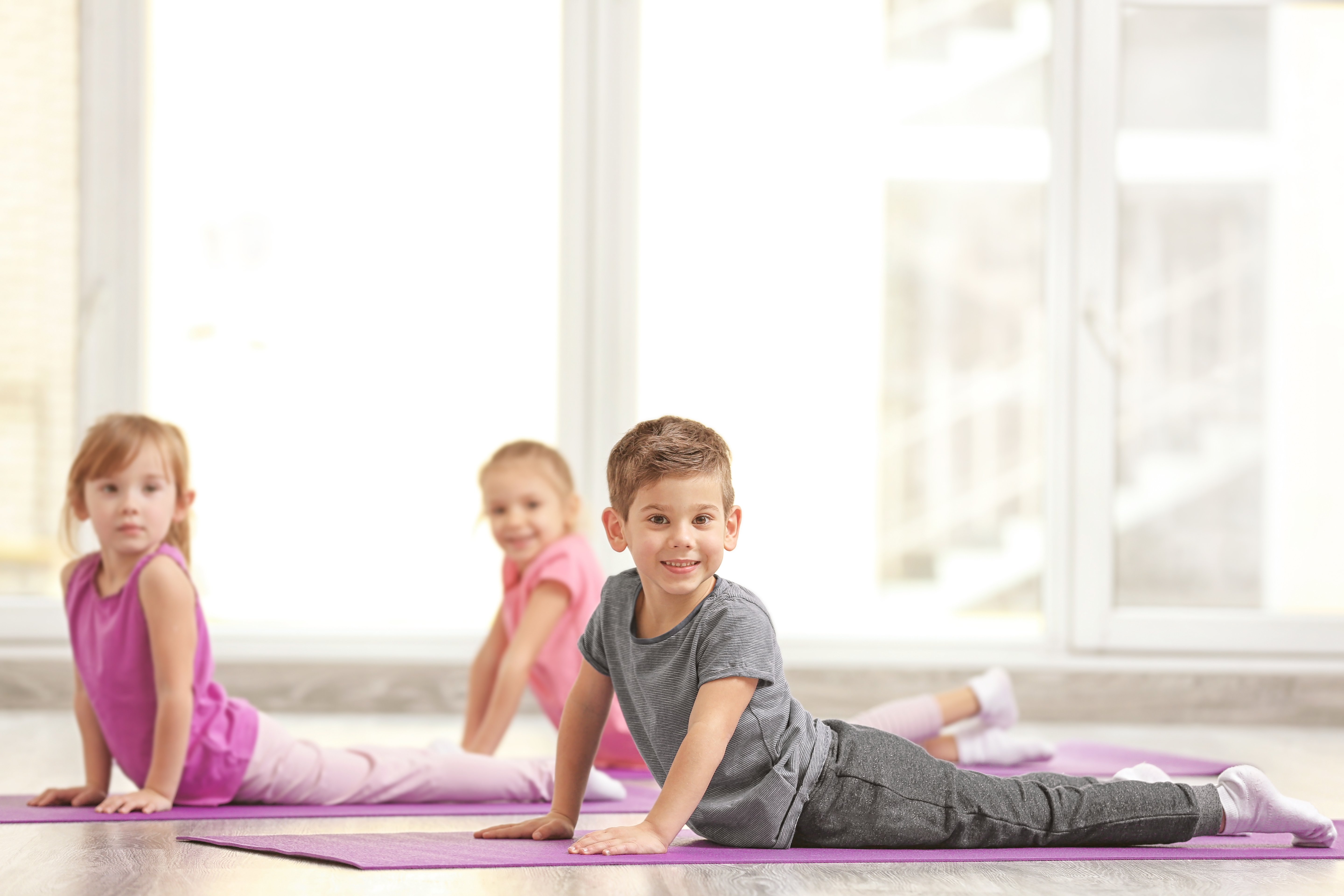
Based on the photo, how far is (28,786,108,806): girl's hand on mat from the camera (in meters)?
1.75

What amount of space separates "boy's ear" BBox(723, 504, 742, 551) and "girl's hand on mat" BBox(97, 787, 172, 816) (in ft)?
2.72

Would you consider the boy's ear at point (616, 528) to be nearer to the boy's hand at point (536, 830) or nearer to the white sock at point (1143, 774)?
the boy's hand at point (536, 830)

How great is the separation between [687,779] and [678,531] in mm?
264

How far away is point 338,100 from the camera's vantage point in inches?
129

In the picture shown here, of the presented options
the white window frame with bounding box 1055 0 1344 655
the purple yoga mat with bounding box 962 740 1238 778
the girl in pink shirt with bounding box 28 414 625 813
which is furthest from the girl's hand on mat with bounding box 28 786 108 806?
the white window frame with bounding box 1055 0 1344 655

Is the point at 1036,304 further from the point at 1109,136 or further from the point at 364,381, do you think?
the point at 364,381

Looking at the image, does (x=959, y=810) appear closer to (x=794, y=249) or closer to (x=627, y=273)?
(x=627, y=273)

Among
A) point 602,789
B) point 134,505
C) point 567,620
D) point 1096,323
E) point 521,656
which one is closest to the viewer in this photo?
point 134,505

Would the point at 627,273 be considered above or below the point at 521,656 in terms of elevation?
above

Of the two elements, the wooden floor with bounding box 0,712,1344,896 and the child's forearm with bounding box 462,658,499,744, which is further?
the child's forearm with bounding box 462,658,499,744

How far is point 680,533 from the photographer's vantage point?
4.65 ft

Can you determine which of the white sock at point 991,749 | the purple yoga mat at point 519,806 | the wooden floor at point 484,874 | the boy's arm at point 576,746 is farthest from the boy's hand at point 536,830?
the white sock at point 991,749

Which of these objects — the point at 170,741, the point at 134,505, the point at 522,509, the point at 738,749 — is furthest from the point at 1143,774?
the point at 134,505

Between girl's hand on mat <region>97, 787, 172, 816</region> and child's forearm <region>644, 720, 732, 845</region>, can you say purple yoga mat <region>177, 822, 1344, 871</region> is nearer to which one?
child's forearm <region>644, 720, 732, 845</region>
